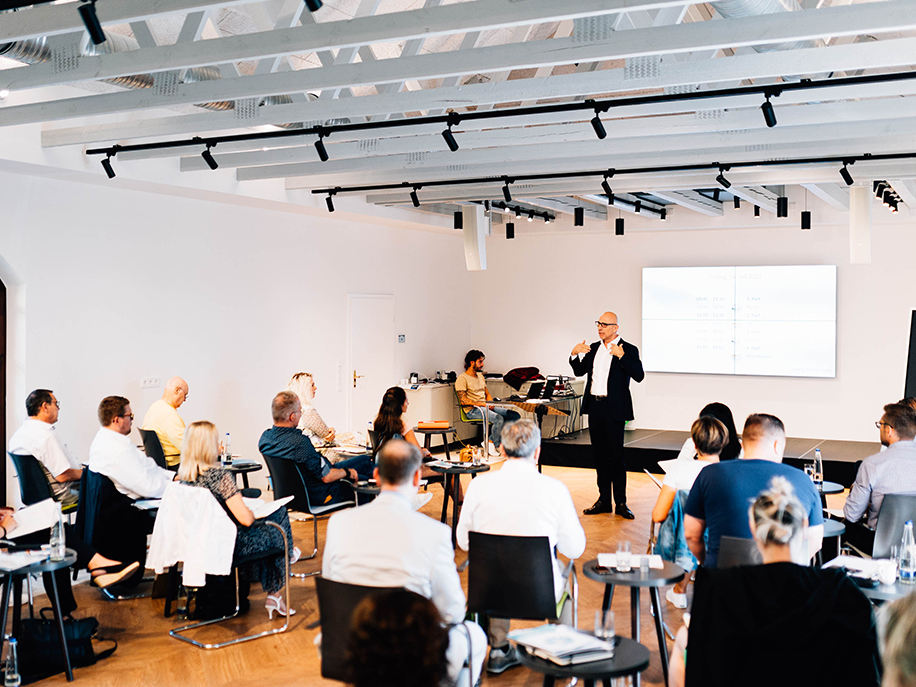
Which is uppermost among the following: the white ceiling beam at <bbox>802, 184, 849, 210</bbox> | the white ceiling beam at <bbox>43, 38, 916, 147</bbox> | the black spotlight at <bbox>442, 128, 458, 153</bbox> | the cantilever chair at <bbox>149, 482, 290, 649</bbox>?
the white ceiling beam at <bbox>802, 184, 849, 210</bbox>

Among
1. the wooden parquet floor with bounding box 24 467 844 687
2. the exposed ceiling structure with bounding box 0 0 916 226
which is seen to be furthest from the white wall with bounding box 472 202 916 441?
the wooden parquet floor with bounding box 24 467 844 687

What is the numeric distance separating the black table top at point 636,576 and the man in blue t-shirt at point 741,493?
0.17 metres

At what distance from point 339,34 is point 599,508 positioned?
5.51 m

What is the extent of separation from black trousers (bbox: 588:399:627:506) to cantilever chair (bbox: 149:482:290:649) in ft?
13.5

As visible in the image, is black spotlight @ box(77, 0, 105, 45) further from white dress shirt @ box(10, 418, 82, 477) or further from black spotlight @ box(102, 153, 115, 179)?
black spotlight @ box(102, 153, 115, 179)

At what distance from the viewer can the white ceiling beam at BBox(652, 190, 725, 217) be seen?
33.4 ft

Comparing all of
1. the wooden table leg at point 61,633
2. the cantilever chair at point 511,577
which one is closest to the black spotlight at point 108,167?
the wooden table leg at point 61,633

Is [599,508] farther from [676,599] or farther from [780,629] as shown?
[780,629]

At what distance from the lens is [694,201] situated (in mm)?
10641

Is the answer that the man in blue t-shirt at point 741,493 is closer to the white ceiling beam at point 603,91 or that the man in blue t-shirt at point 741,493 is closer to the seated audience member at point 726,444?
the seated audience member at point 726,444

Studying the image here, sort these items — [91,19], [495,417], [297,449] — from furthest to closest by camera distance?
[495,417] < [297,449] < [91,19]

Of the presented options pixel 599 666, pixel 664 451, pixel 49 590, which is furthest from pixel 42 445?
pixel 664 451

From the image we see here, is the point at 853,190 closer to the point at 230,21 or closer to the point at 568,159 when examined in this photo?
the point at 568,159

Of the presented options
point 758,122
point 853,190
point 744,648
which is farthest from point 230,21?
point 853,190
